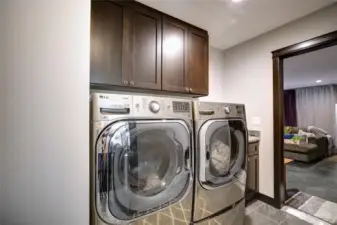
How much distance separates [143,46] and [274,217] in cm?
236

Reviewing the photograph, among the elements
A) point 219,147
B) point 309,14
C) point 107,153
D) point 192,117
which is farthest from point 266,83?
point 107,153

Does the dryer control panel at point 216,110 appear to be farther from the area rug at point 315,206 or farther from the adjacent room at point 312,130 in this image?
the adjacent room at point 312,130

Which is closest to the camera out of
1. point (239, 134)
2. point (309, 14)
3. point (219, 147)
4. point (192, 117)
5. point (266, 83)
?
point (192, 117)

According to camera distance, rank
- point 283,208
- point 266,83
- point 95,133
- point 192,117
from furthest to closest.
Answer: point 266,83
point 283,208
point 192,117
point 95,133

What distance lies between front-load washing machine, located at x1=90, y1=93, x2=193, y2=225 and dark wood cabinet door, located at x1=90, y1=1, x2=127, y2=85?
1.66 feet

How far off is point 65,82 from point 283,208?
8.79ft

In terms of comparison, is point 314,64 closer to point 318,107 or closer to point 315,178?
point 315,178

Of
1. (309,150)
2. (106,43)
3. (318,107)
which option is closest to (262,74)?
(106,43)

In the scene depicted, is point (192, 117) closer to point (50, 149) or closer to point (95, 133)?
point (95, 133)

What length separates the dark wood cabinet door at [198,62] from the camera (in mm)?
2007

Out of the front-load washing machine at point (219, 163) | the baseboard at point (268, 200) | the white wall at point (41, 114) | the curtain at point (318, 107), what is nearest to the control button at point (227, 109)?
the front-load washing machine at point (219, 163)

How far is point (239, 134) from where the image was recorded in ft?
5.63

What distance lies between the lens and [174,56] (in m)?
1.85

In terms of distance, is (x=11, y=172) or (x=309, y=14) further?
(x=309, y=14)
